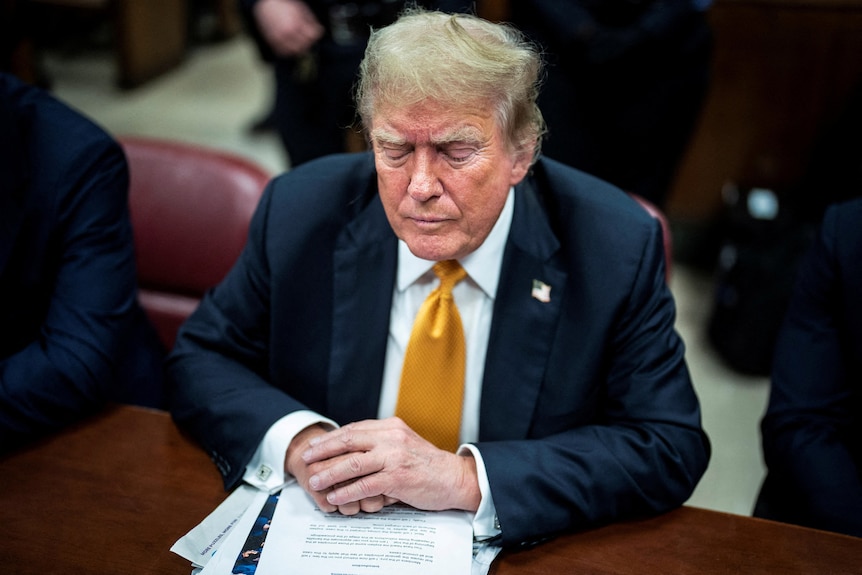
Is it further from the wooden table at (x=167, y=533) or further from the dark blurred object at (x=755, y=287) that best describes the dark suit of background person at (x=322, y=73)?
the dark blurred object at (x=755, y=287)

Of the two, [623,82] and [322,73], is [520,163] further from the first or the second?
[623,82]

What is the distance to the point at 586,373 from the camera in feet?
4.90

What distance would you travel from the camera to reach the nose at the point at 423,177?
4.45 feet

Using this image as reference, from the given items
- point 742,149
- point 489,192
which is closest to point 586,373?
point 489,192

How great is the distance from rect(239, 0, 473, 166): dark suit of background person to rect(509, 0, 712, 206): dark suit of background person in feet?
1.75

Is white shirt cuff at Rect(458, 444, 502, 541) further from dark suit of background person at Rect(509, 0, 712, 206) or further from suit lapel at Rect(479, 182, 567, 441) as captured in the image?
dark suit of background person at Rect(509, 0, 712, 206)

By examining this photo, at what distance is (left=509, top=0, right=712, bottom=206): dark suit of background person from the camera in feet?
9.03

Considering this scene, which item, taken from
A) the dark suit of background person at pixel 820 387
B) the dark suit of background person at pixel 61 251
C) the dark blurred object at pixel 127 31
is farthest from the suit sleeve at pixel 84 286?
the dark blurred object at pixel 127 31

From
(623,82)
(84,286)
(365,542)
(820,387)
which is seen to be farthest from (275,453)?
(623,82)

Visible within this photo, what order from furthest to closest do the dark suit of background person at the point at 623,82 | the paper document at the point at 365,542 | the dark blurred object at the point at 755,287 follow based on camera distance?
the dark blurred object at the point at 755,287
the dark suit of background person at the point at 623,82
the paper document at the point at 365,542

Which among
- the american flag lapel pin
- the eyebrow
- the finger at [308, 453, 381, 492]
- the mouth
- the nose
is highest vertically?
the eyebrow

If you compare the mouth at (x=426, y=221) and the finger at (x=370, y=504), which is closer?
the finger at (x=370, y=504)

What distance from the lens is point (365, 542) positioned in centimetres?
123

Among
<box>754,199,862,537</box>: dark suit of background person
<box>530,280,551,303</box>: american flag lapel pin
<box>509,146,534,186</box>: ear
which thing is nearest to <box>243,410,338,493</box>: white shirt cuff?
<box>530,280,551,303</box>: american flag lapel pin
